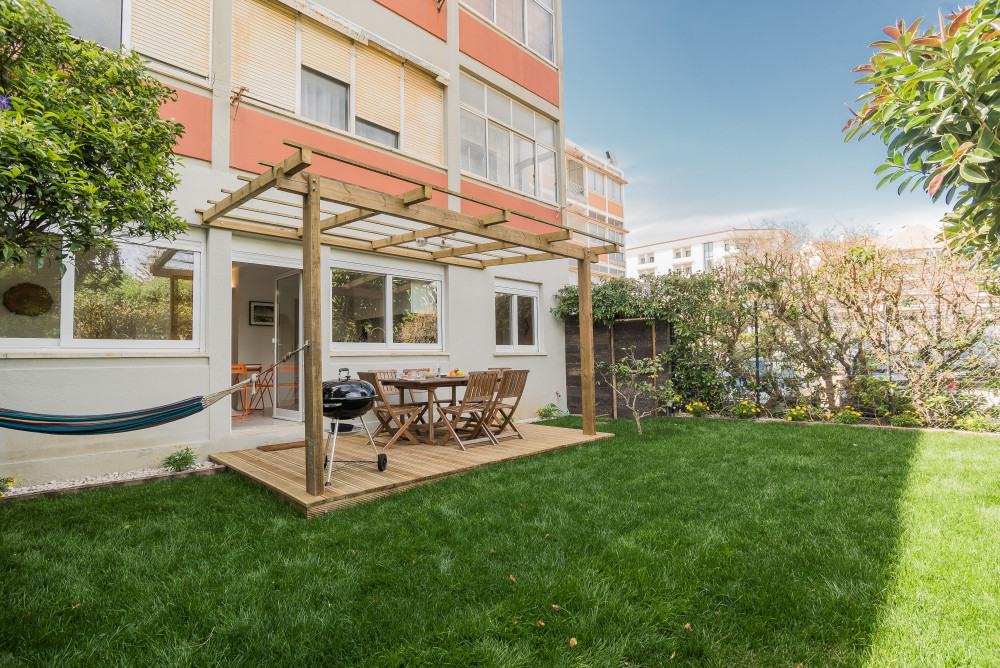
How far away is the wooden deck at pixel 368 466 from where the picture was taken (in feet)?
13.2

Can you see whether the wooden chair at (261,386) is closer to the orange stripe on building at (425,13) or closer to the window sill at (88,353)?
the window sill at (88,353)

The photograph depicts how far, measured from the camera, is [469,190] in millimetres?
8539

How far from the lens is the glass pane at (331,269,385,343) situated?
6.82 meters

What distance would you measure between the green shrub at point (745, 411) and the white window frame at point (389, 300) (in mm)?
4924

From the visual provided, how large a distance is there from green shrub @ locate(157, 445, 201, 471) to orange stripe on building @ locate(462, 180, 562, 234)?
17.0 ft

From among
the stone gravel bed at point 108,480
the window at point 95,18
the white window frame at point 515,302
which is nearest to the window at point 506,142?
the white window frame at point 515,302

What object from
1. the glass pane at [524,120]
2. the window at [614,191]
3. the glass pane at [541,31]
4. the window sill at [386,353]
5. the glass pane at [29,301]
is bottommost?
the window sill at [386,353]

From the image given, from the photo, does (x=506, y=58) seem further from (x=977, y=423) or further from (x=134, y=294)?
(x=977, y=423)

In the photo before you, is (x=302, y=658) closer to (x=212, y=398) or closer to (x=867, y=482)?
(x=212, y=398)

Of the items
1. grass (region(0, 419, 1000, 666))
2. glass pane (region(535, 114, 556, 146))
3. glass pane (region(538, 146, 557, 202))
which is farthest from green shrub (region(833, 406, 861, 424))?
glass pane (region(535, 114, 556, 146))

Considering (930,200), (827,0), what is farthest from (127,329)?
(827,0)

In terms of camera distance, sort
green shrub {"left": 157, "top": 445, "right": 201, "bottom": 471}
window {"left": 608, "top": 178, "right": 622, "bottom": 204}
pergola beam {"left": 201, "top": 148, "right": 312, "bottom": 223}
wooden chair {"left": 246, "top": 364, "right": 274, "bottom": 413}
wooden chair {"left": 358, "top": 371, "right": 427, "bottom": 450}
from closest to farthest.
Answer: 1. pergola beam {"left": 201, "top": 148, "right": 312, "bottom": 223}
2. green shrub {"left": 157, "top": 445, "right": 201, "bottom": 471}
3. wooden chair {"left": 358, "top": 371, "right": 427, "bottom": 450}
4. wooden chair {"left": 246, "top": 364, "right": 274, "bottom": 413}
5. window {"left": 608, "top": 178, "right": 622, "bottom": 204}

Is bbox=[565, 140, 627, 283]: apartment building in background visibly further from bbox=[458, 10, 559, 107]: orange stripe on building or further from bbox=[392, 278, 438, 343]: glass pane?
bbox=[392, 278, 438, 343]: glass pane

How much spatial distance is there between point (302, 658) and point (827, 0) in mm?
16997
